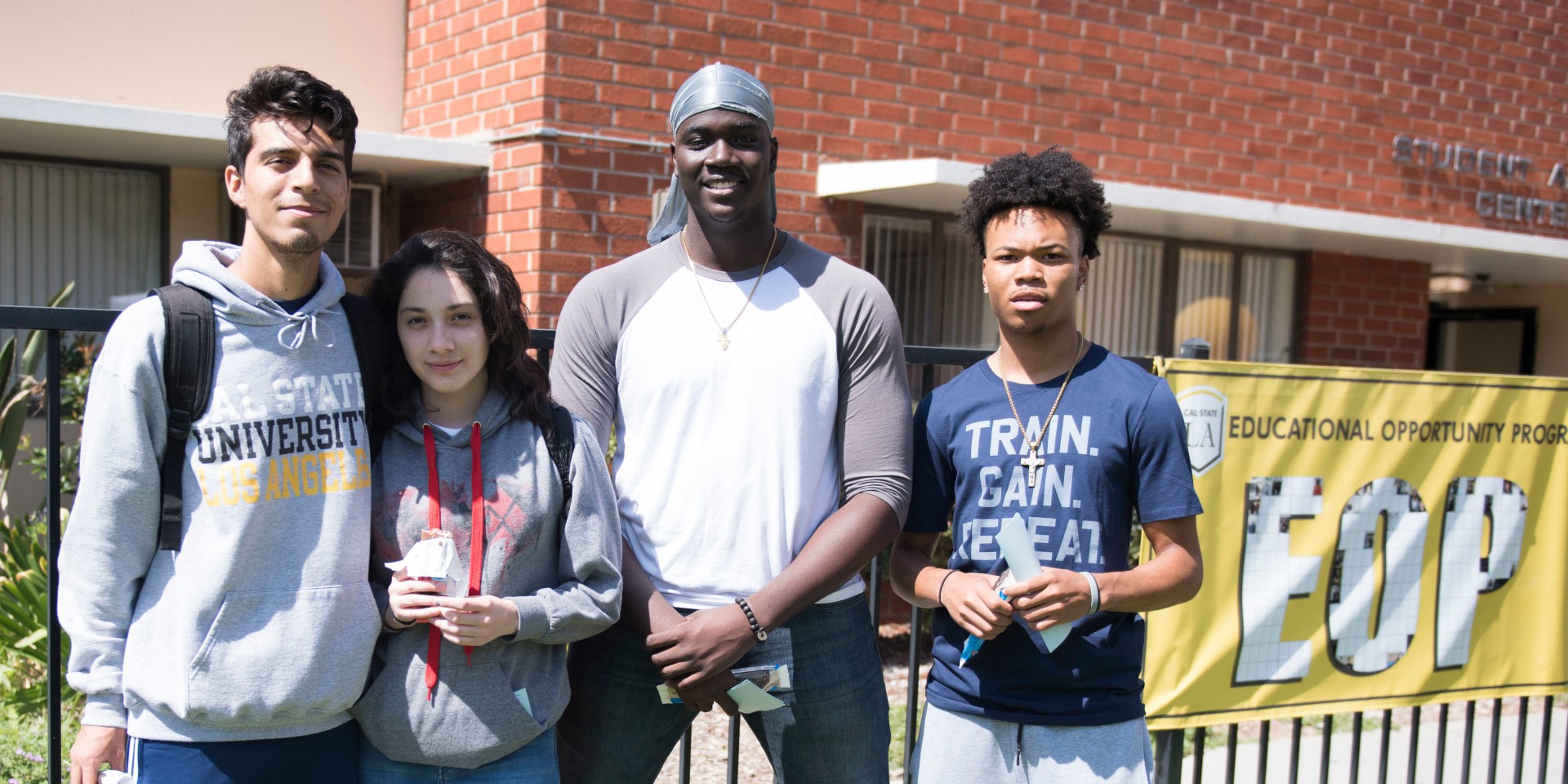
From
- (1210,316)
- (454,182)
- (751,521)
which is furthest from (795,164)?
(751,521)

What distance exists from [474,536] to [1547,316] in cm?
1220

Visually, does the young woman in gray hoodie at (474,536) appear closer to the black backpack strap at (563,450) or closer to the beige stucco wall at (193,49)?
the black backpack strap at (563,450)

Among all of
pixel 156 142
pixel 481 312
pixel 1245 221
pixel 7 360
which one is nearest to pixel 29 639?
pixel 7 360

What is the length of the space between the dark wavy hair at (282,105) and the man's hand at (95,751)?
0.99 m

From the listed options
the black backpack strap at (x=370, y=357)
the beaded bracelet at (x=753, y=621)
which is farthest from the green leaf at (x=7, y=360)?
the beaded bracelet at (x=753, y=621)

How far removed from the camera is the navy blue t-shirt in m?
2.35

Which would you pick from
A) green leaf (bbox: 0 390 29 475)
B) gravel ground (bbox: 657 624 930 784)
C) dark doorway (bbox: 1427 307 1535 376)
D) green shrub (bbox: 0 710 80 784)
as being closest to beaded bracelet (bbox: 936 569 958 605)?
gravel ground (bbox: 657 624 930 784)

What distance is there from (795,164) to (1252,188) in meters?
3.65

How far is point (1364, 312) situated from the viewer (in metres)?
9.09

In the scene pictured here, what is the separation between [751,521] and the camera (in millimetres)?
2322

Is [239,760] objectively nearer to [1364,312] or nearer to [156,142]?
[156,142]

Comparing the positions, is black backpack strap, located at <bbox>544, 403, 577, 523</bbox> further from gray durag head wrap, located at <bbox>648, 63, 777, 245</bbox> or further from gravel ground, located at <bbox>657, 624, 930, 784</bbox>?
gravel ground, located at <bbox>657, 624, 930, 784</bbox>

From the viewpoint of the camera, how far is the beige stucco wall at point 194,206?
672 centimetres

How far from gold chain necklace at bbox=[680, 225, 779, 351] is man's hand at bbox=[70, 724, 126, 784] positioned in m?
1.26
